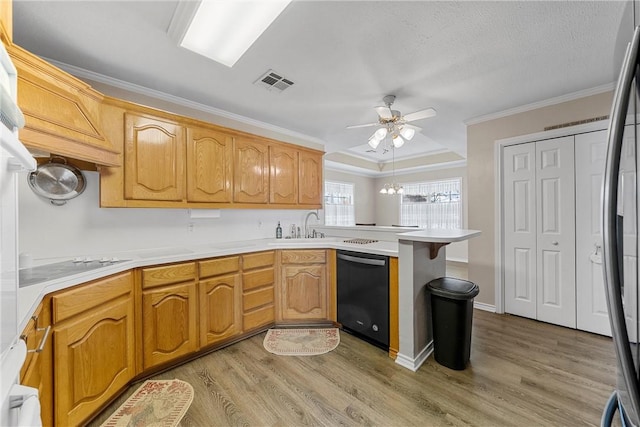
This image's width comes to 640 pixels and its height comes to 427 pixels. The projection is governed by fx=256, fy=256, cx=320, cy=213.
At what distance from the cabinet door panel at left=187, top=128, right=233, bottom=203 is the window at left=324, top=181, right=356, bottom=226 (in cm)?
382

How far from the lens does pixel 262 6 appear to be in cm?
148

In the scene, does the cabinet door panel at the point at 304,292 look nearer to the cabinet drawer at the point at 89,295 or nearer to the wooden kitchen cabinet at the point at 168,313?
the wooden kitchen cabinet at the point at 168,313

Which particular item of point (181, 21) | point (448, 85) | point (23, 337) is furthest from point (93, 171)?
point (448, 85)

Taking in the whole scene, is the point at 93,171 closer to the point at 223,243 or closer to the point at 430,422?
the point at 223,243

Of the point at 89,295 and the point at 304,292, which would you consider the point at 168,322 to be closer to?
the point at 89,295

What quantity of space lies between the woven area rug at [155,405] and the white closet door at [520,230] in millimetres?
3513

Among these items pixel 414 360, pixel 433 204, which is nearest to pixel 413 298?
pixel 414 360

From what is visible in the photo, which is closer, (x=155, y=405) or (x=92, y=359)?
(x=92, y=359)

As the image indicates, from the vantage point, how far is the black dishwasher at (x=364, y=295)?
2285mm

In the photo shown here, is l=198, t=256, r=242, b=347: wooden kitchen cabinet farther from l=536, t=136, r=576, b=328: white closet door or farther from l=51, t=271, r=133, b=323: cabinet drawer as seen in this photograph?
l=536, t=136, r=576, b=328: white closet door

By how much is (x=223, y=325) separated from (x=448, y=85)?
10.3ft

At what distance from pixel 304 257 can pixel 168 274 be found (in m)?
1.27

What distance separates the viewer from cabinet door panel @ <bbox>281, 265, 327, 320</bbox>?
2.75m

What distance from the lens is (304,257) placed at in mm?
2754
